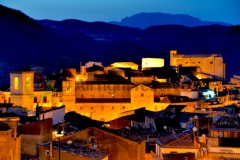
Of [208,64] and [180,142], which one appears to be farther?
[208,64]

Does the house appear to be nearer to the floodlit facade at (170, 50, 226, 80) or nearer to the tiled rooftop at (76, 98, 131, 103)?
the tiled rooftop at (76, 98, 131, 103)

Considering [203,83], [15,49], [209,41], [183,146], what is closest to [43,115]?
[183,146]

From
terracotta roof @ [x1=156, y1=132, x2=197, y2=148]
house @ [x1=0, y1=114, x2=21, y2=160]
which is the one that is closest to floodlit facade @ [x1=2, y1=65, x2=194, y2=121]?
terracotta roof @ [x1=156, y1=132, x2=197, y2=148]

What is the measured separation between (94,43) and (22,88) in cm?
8721

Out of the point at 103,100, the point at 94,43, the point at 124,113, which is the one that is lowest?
the point at 124,113

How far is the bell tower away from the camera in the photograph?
2883 centimetres

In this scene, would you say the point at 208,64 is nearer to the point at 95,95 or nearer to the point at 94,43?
the point at 95,95

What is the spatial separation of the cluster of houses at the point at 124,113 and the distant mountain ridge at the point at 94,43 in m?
26.4

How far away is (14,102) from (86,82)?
6326 millimetres

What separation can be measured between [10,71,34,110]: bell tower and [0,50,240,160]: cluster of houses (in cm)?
5

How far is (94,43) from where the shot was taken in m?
116

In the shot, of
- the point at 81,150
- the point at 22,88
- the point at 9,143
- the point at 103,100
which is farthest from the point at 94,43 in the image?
the point at 9,143

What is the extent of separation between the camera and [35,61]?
227ft

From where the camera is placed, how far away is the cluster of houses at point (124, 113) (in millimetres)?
14008
